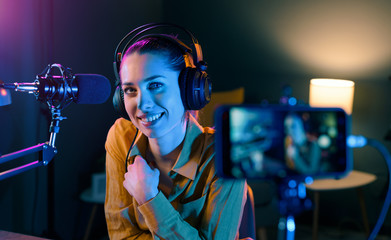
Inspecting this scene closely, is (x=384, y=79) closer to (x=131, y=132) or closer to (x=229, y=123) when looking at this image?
(x=131, y=132)

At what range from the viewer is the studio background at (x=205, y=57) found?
6.49ft

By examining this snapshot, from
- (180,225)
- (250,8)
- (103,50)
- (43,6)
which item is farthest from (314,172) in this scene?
(250,8)

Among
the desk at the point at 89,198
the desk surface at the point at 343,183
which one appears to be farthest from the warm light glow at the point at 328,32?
the desk at the point at 89,198

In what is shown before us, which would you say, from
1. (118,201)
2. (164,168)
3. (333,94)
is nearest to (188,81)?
(164,168)

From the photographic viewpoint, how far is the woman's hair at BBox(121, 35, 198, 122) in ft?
3.25

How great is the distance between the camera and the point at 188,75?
40.0 inches

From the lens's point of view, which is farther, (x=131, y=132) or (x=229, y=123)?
(x=131, y=132)

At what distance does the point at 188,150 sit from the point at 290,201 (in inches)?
22.5

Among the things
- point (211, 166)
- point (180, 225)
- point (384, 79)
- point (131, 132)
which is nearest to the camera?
point (180, 225)

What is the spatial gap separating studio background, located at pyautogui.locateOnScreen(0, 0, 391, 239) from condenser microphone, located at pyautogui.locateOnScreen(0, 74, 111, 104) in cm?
109

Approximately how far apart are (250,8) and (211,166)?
9.40 feet

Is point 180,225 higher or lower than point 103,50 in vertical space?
lower

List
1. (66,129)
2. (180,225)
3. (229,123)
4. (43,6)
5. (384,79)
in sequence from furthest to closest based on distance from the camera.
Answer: (384,79), (66,129), (43,6), (180,225), (229,123)

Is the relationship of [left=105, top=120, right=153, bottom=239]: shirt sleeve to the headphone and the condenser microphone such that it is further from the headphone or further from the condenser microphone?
the condenser microphone
